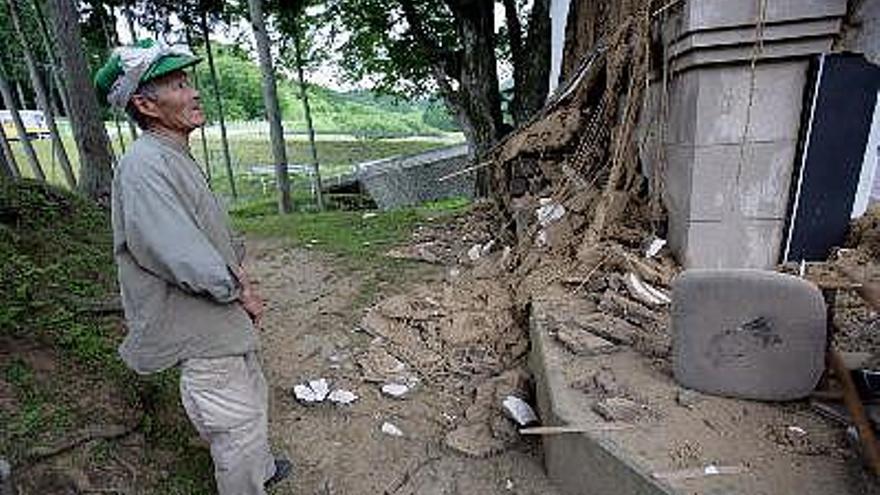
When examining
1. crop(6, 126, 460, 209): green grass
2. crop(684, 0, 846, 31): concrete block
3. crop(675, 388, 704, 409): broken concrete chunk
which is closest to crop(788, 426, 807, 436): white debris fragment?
crop(675, 388, 704, 409): broken concrete chunk

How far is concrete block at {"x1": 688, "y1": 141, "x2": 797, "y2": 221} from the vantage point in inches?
133

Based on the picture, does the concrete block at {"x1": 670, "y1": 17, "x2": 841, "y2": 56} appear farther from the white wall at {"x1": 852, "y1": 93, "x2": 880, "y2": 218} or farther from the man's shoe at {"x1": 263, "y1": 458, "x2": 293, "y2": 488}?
the man's shoe at {"x1": 263, "y1": 458, "x2": 293, "y2": 488}

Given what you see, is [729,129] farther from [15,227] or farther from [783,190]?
[15,227]

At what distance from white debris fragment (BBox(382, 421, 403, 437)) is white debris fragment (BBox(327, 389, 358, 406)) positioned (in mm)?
339

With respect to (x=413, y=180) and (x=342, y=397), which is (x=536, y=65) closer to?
(x=342, y=397)

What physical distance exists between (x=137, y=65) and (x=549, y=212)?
3.27 metres

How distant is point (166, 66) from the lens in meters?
2.10

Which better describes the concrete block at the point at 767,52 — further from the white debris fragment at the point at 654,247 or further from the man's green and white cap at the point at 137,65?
the man's green and white cap at the point at 137,65

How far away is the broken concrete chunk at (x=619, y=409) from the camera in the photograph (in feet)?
7.93

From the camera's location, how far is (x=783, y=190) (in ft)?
11.2

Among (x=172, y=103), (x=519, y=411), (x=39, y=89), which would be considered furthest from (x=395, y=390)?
(x=39, y=89)

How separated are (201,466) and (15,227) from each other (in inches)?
102

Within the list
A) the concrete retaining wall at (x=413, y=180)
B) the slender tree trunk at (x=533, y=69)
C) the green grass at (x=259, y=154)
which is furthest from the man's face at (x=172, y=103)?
the green grass at (x=259, y=154)

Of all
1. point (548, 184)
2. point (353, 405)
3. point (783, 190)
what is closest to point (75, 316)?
point (353, 405)
